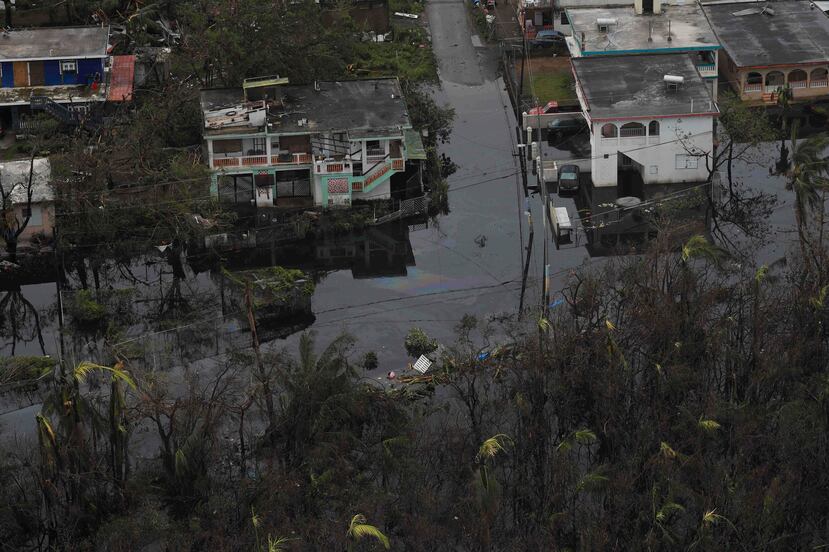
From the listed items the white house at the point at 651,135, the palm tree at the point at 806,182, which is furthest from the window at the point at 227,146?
the palm tree at the point at 806,182

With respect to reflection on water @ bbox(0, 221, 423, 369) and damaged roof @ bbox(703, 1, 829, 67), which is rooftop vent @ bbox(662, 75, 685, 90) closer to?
damaged roof @ bbox(703, 1, 829, 67)

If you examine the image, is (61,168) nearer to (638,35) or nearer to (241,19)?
(241,19)

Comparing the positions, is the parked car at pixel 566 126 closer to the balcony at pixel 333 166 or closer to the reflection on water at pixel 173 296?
the reflection on water at pixel 173 296

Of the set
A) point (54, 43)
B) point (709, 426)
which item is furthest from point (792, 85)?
point (54, 43)

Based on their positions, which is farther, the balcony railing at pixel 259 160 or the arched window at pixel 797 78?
the arched window at pixel 797 78

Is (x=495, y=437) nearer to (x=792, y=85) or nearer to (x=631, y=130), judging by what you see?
(x=631, y=130)

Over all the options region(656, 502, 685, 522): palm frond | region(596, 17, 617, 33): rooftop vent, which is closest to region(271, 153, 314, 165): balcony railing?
region(596, 17, 617, 33): rooftop vent
